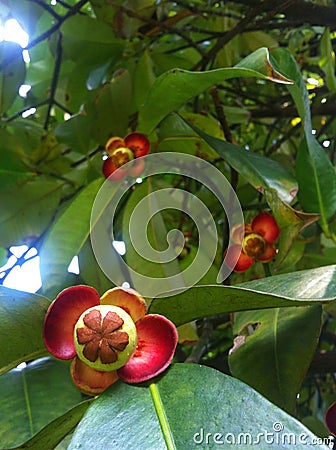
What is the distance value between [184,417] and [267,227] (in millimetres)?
373

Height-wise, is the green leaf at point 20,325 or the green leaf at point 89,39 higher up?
the green leaf at point 89,39

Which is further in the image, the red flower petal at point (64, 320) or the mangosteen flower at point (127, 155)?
the mangosteen flower at point (127, 155)

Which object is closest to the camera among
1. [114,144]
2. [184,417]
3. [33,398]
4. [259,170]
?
[184,417]

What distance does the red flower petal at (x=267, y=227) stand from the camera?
71cm

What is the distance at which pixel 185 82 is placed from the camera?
624 mm

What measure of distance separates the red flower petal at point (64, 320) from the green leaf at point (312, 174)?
32cm

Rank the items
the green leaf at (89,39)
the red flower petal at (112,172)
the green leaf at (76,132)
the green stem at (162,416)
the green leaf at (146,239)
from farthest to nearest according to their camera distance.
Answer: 1. the green leaf at (89,39)
2. the green leaf at (76,132)
3. the red flower petal at (112,172)
4. the green leaf at (146,239)
5. the green stem at (162,416)

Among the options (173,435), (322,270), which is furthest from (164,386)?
(322,270)

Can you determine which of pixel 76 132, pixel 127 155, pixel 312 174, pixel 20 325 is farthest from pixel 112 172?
pixel 20 325

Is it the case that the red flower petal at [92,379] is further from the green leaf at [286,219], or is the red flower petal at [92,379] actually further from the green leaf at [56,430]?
the green leaf at [286,219]

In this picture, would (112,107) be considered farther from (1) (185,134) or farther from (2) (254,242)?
(2) (254,242)

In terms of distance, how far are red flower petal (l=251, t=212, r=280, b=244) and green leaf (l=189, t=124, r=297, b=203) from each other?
0.06 metres

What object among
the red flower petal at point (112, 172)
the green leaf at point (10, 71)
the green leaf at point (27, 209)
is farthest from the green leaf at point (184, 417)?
the green leaf at point (10, 71)

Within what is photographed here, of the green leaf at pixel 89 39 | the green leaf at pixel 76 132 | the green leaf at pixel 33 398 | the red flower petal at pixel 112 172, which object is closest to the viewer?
the green leaf at pixel 33 398
